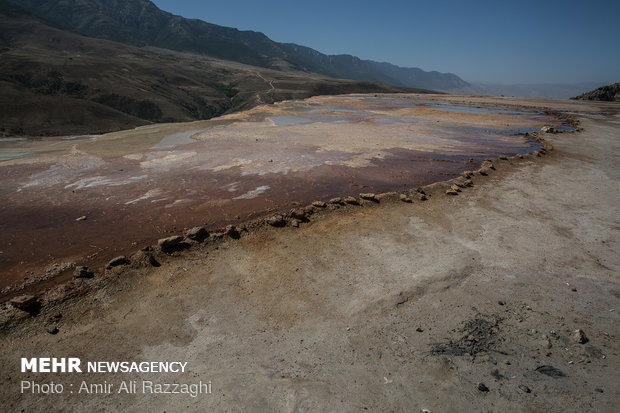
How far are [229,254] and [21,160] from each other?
1193 cm

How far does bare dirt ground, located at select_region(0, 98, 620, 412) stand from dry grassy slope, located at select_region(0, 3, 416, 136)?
31.2 m

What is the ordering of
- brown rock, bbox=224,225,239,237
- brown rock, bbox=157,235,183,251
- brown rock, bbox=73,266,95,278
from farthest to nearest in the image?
brown rock, bbox=224,225,239,237 → brown rock, bbox=157,235,183,251 → brown rock, bbox=73,266,95,278

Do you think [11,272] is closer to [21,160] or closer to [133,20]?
[21,160]

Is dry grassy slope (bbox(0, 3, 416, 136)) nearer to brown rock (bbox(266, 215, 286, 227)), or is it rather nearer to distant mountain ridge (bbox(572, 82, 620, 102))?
brown rock (bbox(266, 215, 286, 227))

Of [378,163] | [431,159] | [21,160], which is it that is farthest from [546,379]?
[21,160]

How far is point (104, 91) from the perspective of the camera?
43281 mm

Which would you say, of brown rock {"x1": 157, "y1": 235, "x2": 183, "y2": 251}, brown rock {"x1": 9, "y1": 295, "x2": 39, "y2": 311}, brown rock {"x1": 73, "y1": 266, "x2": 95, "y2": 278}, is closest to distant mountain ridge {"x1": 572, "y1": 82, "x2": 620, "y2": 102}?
brown rock {"x1": 157, "y1": 235, "x2": 183, "y2": 251}

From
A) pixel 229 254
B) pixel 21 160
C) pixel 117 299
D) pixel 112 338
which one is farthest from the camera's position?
pixel 21 160

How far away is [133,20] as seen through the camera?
18450 centimetres

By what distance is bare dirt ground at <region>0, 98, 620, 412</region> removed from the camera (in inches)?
131

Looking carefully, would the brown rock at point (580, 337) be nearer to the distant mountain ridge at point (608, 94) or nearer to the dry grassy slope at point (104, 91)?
the dry grassy slope at point (104, 91)

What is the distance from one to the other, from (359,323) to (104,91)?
5238 cm

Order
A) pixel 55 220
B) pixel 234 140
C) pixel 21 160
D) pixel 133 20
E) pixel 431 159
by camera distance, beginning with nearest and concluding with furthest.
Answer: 1. pixel 55 220
2. pixel 21 160
3. pixel 431 159
4. pixel 234 140
5. pixel 133 20

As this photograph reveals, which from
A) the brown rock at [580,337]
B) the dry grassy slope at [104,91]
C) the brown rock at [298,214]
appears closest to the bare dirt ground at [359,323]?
the brown rock at [580,337]
